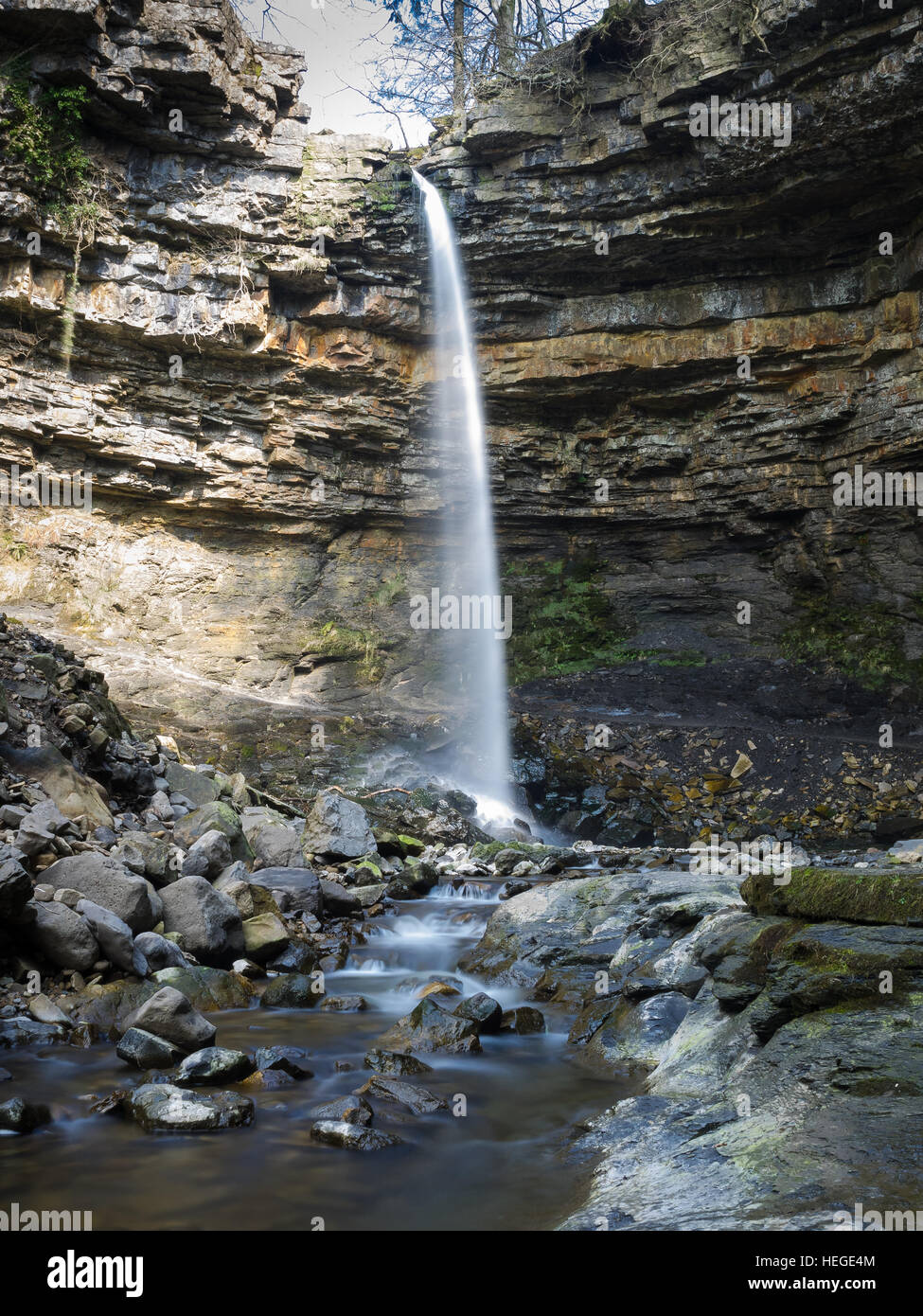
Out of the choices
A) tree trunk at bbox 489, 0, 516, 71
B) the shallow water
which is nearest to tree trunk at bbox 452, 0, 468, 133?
tree trunk at bbox 489, 0, 516, 71

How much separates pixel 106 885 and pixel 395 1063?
2.71 metres

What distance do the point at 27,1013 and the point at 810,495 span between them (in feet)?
58.6

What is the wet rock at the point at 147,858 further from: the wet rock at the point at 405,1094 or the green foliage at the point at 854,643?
the green foliage at the point at 854,643

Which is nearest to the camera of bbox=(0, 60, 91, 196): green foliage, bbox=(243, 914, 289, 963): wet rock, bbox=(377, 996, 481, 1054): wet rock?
bbox=(377, 996, 481, 1054): wet rock

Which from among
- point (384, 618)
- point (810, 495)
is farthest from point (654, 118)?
point (384, 618)

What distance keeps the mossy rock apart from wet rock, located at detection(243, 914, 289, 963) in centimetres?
409

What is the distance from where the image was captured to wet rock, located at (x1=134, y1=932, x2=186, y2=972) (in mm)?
6047

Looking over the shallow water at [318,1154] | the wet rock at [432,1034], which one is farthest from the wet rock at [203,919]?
the wet rock at [432,1034]

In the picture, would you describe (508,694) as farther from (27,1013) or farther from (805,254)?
(27,1013)

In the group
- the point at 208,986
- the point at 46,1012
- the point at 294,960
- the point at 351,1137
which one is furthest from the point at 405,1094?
the point at 294,960

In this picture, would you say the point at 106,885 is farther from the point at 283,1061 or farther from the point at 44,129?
the point at 44,129

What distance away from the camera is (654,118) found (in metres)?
15.2

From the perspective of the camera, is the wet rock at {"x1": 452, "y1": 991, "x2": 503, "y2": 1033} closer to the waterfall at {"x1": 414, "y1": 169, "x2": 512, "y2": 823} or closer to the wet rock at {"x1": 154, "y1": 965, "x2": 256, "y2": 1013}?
the wet rock at {"x1": 154, "y1": 965, "x2": 256, "y2": 1013}

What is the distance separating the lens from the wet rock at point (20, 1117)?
392 centimetres
